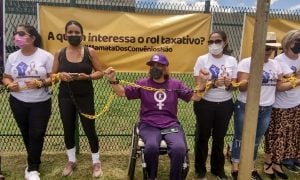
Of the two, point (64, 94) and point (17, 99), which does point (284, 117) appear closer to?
point (64, 94)

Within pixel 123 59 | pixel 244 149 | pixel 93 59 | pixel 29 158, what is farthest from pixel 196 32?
pixel 29 158

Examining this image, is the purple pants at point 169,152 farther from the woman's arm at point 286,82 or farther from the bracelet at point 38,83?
the woman's arm at point 286,82

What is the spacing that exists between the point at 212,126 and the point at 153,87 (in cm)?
85

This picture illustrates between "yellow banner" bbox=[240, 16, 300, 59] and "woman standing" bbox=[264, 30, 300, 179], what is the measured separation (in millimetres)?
682

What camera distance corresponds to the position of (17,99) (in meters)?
4.45

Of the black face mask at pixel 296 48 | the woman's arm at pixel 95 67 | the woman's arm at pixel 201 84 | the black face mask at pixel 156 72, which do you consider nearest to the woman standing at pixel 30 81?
the woman's arm at pixel 95 67

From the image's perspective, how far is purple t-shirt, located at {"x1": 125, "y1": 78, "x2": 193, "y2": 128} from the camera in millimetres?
4496

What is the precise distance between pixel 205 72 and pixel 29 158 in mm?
2315

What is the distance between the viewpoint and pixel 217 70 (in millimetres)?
4484

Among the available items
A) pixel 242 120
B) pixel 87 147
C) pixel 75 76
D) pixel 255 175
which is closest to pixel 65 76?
pixel 75 76

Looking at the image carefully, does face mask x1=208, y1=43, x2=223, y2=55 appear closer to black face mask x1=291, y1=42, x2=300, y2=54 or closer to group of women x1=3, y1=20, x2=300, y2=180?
group of women x1=3, y1=20, x2=300, y2=180

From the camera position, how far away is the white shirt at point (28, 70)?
438 cm

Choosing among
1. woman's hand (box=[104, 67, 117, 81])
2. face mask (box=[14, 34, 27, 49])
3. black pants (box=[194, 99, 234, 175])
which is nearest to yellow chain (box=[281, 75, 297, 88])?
black pants (box=[194, 99, 234, 175])

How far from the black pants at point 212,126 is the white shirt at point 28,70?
180 cm
